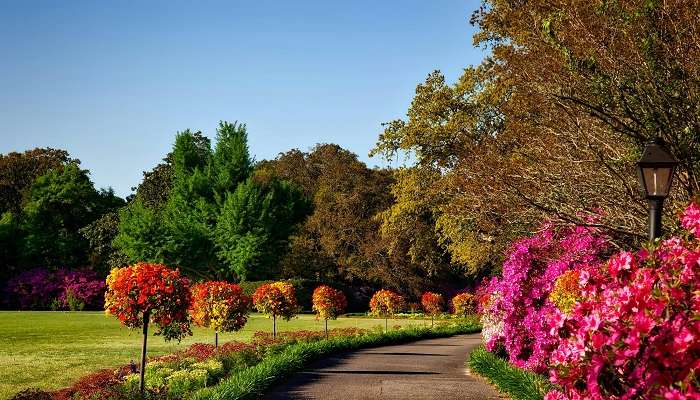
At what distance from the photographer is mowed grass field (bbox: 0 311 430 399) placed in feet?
55.8

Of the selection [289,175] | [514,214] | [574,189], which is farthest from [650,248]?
[289,175]

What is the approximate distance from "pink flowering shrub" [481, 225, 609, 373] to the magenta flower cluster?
39030 millimetres

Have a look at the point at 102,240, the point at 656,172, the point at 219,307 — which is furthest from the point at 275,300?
the point at 102,240

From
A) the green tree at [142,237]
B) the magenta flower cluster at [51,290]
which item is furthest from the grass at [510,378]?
the magenta flower cluster at [51,290]

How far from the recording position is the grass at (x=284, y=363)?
37.1ft

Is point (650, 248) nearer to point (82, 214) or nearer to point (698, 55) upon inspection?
point (698, 55)

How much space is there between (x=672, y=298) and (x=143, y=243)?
161 ft

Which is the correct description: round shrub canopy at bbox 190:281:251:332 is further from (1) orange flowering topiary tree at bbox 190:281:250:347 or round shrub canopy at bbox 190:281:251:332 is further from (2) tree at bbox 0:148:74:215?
(2) tree at bbox 0:148:74:215

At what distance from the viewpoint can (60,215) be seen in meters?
58.0

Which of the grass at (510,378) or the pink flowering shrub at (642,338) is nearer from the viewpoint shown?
the pink flowering shrub at (642,338)

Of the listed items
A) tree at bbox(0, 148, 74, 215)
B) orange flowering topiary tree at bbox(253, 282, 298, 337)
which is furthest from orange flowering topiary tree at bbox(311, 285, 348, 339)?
tree at bbox(0, 148, 74, 215)

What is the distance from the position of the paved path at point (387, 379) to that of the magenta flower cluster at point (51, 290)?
3319 cm

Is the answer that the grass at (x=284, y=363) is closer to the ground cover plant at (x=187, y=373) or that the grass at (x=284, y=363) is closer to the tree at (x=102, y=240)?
the ground cover plant at (x=187, y=373)

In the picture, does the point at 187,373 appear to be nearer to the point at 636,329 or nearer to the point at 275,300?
the point at 275,300
